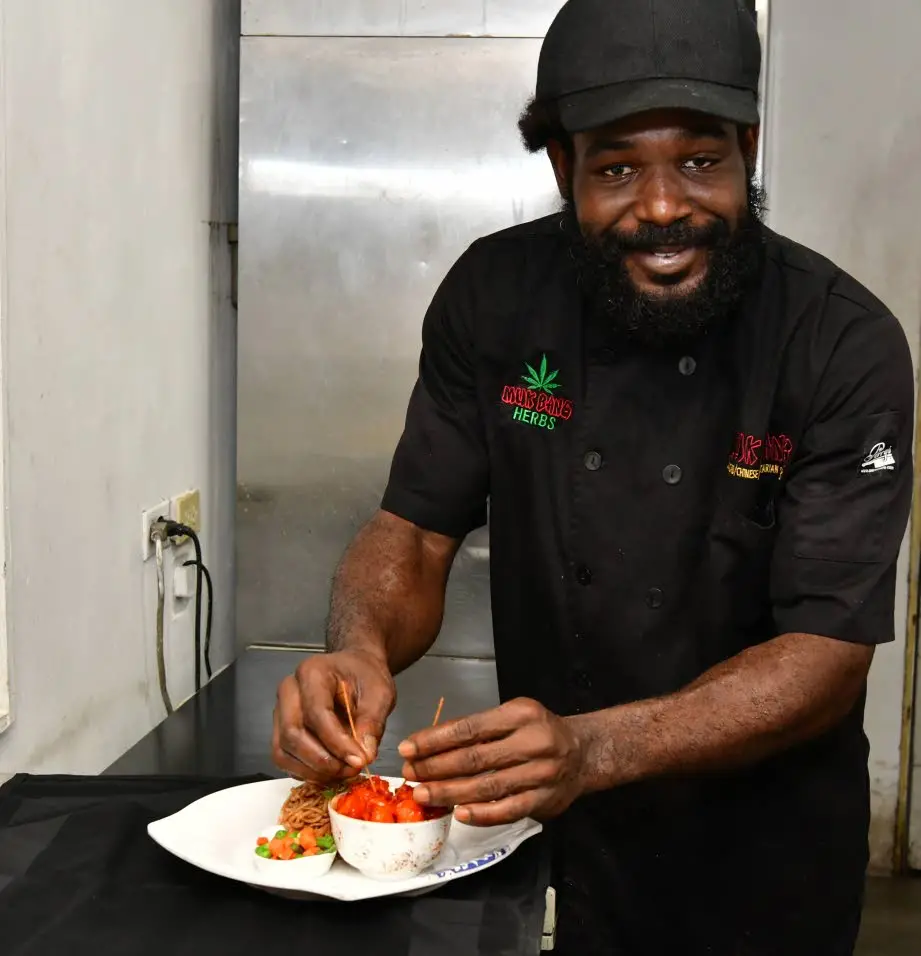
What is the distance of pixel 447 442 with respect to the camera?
5.31ft

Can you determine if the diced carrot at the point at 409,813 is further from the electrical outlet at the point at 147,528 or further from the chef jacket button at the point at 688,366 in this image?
the electrical outlet at the point at 147,528

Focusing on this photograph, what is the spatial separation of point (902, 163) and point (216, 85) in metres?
1.65

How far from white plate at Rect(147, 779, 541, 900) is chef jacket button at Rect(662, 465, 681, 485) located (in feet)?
1.64

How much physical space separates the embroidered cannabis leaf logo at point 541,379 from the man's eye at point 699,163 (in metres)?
0.33

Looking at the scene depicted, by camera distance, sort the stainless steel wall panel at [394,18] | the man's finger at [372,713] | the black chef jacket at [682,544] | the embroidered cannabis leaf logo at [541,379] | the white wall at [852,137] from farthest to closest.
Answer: the white wall at [852,137] < the stainless steel wall panel at [394,18] < the embroidered cannabis leaf logo at [541,379] < the black chef jacket at [682,544] < the man's finger at [372,713]

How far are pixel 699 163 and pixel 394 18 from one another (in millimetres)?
1222

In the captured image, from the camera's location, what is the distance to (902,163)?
9.34 ft

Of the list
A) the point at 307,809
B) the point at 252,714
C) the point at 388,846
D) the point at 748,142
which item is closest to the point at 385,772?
the point at 252,714

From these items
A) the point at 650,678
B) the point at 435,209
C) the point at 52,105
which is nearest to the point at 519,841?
the point at 650,678

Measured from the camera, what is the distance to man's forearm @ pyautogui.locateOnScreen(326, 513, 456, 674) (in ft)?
5.00

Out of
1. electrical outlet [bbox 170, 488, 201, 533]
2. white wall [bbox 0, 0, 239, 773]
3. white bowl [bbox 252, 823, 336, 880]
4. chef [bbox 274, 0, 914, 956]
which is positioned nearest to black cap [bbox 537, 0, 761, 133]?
chef [bbox 274, 0, 914, 956]

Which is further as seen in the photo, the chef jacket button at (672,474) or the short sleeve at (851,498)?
the chef jacket button at (672,474)

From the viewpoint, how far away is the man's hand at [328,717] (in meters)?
1.19

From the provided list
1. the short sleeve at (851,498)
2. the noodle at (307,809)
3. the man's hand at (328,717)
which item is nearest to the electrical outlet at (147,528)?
the man's hand at (328,717)
